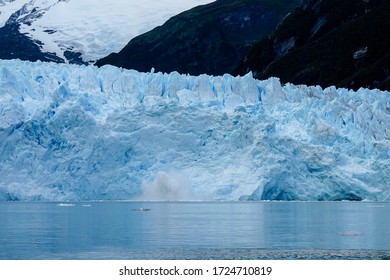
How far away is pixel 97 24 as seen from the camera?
115375 mm

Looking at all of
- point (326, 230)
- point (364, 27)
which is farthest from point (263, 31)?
point (326, 230)

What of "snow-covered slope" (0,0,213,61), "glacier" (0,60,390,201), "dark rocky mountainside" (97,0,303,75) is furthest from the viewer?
"snow-covered slope" (0,0,213,61)

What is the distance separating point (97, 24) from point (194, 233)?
319ft

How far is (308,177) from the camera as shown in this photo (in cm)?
3134

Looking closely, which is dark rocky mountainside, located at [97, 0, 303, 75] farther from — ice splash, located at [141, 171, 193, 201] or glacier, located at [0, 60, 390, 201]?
ice splash, located at [141, 171, 193, 201]

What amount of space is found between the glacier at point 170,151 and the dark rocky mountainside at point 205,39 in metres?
71.5

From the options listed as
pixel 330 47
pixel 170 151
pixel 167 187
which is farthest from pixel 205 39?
pixel 167 187

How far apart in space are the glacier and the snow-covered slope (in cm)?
8084

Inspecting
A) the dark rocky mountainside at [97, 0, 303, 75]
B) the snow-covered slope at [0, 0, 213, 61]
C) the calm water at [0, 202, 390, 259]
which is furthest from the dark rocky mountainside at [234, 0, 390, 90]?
the calm water at [0, 202, 390, 259]

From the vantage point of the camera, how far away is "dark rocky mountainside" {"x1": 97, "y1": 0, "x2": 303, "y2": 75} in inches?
4254

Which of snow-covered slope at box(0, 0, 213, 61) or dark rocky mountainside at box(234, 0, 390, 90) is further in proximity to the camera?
snow-covered slope at box(0, 0, 213, 61)
